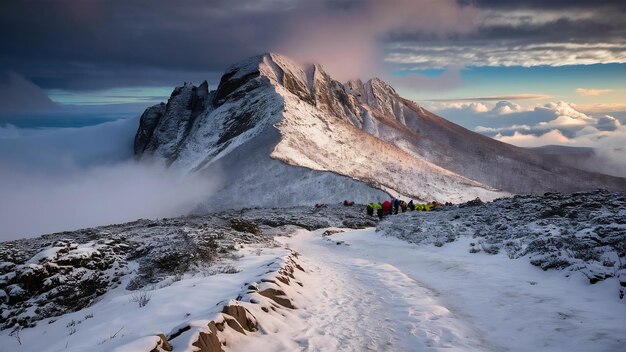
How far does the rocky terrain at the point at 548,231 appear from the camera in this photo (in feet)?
35.6

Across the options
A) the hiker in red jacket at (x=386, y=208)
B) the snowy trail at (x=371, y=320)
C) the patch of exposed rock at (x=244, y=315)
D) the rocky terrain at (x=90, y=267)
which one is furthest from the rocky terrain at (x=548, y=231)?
the hiker in red jacket at (x=386, y=208)

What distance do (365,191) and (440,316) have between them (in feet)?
148

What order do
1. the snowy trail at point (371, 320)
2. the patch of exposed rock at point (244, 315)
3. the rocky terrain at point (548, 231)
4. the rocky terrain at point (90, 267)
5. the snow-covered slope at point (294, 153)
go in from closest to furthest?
the patch of exposed rock at point (244, 315) → the snowy trail at point (371, 320) → the rocky terrain at point (548, 231) → the rocky terrain at point (90, 267) → the snow-covered slope at point (294, 153)

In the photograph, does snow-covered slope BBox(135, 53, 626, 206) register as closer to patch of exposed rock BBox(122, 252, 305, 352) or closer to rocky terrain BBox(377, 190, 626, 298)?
rocky terrain BBox(377, 190, 626, 298)

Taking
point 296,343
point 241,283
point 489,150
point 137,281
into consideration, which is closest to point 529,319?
point 296,343

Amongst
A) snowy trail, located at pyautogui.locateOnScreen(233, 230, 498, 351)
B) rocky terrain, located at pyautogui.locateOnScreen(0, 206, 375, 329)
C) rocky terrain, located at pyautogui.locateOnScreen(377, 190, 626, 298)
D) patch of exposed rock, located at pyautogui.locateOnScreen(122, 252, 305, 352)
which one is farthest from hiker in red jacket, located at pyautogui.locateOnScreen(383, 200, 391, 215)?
patch of exposed rock, located at pyautogui.locateOnScreen(122, 252, 305, 352)

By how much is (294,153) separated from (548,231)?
5476 cm

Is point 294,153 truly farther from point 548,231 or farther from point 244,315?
point 244,315

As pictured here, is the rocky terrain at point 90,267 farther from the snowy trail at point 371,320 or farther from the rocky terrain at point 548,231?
the rocky terrain at point 548,231

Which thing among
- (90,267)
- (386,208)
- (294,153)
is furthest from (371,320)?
(294,153)

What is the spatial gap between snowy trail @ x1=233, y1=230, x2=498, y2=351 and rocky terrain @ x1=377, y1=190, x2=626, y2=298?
383cm

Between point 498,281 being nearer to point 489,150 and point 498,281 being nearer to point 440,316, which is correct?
point 440,316

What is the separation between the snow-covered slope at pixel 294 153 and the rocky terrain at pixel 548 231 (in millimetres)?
32051

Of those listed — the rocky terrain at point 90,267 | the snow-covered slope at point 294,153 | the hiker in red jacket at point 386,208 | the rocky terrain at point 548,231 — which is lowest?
the rocky terrain at point 90,267
